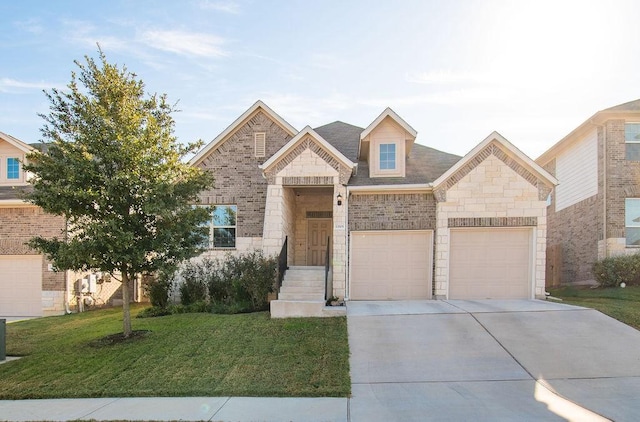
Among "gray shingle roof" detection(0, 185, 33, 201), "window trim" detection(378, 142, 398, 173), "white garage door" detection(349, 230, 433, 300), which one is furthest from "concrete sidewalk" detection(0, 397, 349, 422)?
"gray shingle roof" detection(0, 185, 33, 201)

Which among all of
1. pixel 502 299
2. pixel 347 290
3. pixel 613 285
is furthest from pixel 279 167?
pixel 613 285

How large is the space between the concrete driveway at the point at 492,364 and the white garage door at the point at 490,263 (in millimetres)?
1860

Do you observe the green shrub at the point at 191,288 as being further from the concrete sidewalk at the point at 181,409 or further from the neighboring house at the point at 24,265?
the concrete sidewalk at the point at 181,409

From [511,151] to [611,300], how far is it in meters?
5.37

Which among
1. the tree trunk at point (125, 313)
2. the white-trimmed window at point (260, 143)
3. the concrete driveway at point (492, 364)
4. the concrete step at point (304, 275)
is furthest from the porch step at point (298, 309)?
the white-trimmed window at point (260, 143)

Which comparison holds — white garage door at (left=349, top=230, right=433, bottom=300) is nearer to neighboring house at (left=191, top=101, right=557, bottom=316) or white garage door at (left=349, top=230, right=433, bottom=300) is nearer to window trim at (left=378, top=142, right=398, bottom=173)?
neighboring house at (left=191, top=101, right=557, bottom=316)

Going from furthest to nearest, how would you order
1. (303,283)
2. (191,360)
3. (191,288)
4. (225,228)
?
(225,228), (191,288), (303,283), (191,360)

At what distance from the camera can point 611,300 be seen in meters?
13.0

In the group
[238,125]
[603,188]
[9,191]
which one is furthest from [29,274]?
[603,188]

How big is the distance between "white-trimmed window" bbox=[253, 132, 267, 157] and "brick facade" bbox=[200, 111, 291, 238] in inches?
3.2

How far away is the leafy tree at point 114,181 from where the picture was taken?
9250 millimetres

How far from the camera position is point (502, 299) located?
1334 centimetres

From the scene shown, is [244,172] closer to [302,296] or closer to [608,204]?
[302,296]

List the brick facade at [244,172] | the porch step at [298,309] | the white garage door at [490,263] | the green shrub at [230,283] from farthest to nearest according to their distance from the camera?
the brick facade at [244,172] → the white garage door at [490,263] → the green shrub at [230,283] → the porch step at [298,309]
